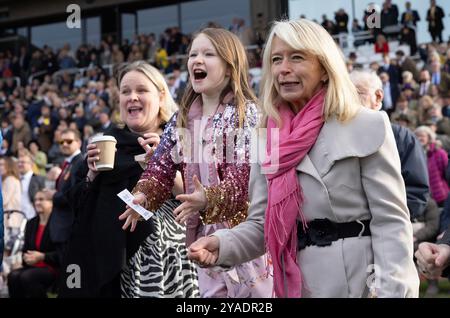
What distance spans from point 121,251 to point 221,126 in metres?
1.08

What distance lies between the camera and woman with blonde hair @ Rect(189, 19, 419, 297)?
9.59ft

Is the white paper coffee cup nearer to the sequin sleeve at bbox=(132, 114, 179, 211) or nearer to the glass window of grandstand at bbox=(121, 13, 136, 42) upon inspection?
the sequin sleeve at bbox=(132, 114, 179, 211)

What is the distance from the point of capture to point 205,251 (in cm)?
302

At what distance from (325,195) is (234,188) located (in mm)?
846

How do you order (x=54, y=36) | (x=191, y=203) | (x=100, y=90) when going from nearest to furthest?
(x=191, y=203)
(x=100, y=90)
(x=54, y=36)

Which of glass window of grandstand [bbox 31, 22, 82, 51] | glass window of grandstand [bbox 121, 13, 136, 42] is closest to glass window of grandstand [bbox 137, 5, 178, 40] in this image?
glass window of grandstand [bbox 121, 13, 136, 42]

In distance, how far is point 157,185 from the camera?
13.6 feet

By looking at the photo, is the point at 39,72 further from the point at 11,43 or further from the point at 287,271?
the point at 287,271

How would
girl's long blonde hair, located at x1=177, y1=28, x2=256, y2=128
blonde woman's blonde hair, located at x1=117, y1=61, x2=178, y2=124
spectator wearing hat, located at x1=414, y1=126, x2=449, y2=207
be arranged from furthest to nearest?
spectator wearing hat, located at x1=414, y1=126, x2=449, y2=207, blonde woman's blonde hair, located at x1=117, y1=61, x2=178, y2=124, girl's long blonde hair, located at x1=177, y1=28, x2=256, y2=128

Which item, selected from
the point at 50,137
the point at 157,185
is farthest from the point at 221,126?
the point at 50,137

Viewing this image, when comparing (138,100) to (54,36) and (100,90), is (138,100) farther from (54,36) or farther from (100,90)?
(54,36)

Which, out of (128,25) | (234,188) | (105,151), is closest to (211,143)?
(234,188)

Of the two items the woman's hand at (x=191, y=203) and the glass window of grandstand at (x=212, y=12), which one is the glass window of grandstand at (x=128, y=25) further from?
the woman's hand at (x=191, y=203)

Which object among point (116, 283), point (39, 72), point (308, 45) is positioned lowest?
point (116, 283)
